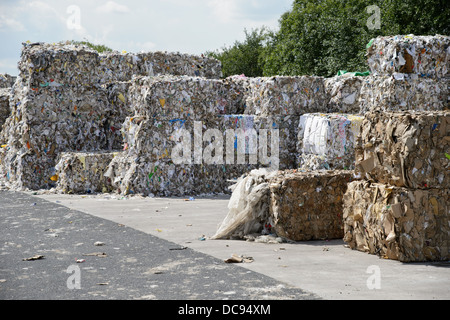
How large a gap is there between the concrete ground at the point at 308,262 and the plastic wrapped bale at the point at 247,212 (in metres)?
0.22

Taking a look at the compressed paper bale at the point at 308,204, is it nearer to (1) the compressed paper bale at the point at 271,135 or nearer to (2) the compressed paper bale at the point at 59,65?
(1) the compressed paper bale at the point at 271,135

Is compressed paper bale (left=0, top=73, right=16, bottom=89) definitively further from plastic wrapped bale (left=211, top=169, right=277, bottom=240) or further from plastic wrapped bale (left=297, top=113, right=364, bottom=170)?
plastic wrapped bale (left=211, top=169, right=277, bottom=240)

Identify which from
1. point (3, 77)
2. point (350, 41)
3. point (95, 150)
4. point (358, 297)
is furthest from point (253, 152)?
point (350, 41)

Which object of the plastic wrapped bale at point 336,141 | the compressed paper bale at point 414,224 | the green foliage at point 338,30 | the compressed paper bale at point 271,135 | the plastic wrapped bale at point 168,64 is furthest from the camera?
the green foliage at point 338,30

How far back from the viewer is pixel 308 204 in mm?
7805

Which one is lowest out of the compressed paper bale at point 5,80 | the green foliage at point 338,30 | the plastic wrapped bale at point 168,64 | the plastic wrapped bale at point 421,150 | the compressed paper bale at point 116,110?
the plastic wrapped bale at point 421,150

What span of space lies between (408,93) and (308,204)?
5.02 meters

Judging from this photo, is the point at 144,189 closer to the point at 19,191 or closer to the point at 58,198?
the point at 58,198

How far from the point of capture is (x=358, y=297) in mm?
5035

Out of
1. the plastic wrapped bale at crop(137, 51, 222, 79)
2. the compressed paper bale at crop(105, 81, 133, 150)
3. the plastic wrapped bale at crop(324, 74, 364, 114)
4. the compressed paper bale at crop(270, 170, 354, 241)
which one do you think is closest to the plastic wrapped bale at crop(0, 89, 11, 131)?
the compressed paper bale at crop(105, 81, 133, 150)

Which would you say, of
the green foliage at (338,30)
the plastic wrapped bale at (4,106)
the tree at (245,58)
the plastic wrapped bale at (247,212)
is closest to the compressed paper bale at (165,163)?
the plastic wrapped bale at (247,212)

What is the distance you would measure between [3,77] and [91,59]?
10179 mm

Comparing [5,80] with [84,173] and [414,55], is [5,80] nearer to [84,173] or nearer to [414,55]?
[84,173]

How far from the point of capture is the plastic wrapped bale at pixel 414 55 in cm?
1166
